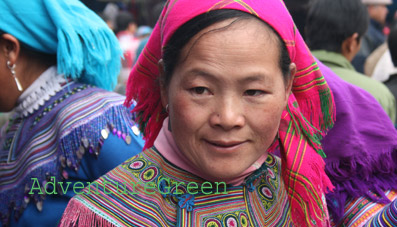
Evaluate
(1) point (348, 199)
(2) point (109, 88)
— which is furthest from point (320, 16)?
(1) point (348, 199)

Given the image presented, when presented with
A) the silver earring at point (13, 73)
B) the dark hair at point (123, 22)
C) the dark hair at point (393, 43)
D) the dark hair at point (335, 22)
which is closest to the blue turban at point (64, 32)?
the silver earring at point (13, 73)

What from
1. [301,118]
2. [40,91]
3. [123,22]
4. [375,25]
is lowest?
[123,22]

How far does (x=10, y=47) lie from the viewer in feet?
7.78

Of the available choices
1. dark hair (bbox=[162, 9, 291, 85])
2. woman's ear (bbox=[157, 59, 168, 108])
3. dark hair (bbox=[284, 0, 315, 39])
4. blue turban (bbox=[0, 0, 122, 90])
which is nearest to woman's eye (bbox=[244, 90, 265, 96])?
dark hair (bbox=[162, 9, 291, 85])

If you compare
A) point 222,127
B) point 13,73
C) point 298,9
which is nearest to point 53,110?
point 13,73

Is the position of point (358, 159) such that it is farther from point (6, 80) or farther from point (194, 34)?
point (6, 80)

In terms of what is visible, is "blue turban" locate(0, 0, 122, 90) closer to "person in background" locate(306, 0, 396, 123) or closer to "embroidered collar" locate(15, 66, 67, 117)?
"embroidered collar" locate(15, 66, 67, 117)

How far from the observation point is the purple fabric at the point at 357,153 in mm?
1883

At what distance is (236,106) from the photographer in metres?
1.51

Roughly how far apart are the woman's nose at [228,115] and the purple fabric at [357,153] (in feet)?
1.94

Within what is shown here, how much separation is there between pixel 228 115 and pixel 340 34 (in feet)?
8.12

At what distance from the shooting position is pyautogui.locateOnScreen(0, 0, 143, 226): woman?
221 centimetres

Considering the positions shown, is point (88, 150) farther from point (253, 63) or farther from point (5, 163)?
point (253, 63)

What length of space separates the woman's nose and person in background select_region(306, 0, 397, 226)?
1.96 ft
